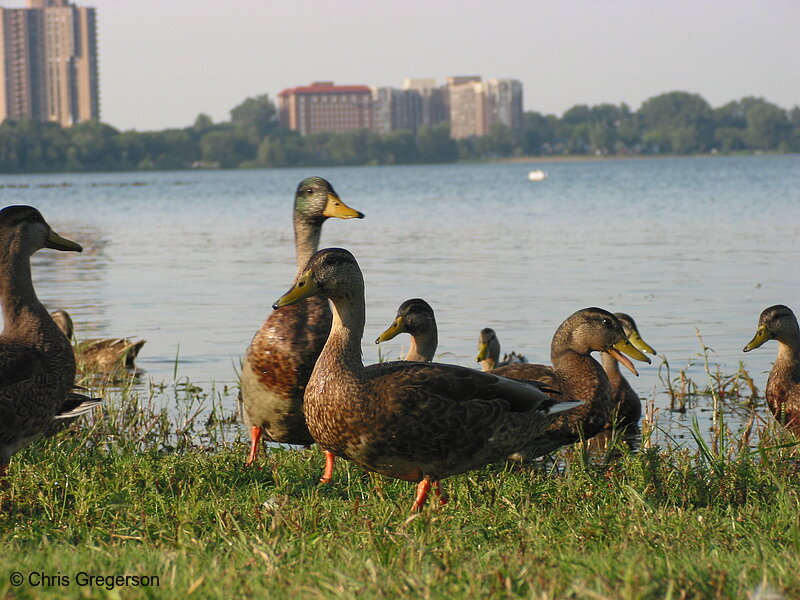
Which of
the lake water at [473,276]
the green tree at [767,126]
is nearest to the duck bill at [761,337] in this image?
the lake water at [473,276]

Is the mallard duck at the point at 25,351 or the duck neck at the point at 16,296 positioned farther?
the duck neck at the point at 16,296

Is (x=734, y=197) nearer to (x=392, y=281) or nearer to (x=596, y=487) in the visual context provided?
(x=392, y=281)

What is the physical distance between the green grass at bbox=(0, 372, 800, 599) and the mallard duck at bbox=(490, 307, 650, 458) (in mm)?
325

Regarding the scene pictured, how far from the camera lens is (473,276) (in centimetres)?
1827

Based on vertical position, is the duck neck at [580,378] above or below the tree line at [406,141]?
below

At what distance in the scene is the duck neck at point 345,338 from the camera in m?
4.95

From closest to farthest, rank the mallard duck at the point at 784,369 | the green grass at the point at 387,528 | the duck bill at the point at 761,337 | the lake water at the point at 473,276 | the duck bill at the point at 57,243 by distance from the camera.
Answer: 1. the green grass at the point at 387,528
2. the duck bill at the point at 57,243
3. the mallard duck at the point at 784,369
4. the duck bill at the point at 761,337
5. the lake water at the point at 473,276

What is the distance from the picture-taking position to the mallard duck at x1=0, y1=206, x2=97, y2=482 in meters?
5.00

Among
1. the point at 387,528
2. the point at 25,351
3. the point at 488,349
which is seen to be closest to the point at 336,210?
the point at 25,351

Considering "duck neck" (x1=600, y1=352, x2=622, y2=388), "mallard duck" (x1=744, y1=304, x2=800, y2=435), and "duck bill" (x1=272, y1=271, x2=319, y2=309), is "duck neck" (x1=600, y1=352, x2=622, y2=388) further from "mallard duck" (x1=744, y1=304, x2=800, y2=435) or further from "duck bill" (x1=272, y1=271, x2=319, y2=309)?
"duck bill" (x1=272, y1=271, x2=319, y2=309)

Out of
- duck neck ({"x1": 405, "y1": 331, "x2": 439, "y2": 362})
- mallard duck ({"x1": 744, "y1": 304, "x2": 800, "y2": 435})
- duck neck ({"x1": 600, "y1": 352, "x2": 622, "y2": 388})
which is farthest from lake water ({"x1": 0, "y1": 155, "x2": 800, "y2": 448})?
duck neck ({"x1": 405, "y1": 331, "x2": 439, "y2": 362})

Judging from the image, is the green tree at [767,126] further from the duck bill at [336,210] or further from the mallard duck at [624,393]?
the duck bill at [336,210]

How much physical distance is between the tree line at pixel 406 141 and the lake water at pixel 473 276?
79597 millimetres

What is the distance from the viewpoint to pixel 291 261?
70.7ft
